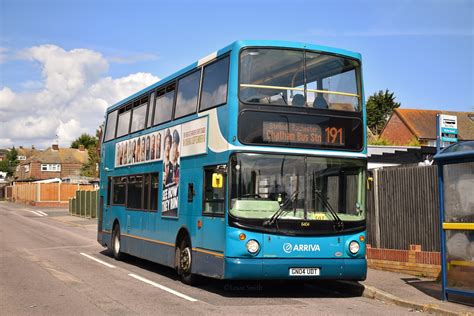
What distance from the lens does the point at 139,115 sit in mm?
15859

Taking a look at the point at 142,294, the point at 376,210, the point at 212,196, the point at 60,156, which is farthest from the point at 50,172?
the point at 212,196

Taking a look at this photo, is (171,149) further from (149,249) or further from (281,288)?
(281,288)

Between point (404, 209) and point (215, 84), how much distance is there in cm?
525

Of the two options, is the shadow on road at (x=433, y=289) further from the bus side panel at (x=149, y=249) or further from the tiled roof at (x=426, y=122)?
the tiled roof at (x=426, y=122)

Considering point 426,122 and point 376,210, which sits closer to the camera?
point 376,210

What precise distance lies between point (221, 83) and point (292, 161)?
1.95 meters

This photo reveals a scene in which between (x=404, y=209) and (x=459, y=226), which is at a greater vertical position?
(x=404, y=209)

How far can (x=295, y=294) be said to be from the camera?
1105cm

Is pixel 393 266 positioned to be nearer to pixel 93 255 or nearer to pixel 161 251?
pixel 161 251

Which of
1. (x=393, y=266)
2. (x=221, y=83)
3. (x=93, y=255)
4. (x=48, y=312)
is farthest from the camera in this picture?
(x=93, y=255)

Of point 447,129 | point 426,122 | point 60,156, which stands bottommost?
point 447,129

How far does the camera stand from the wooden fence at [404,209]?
12.5 meters

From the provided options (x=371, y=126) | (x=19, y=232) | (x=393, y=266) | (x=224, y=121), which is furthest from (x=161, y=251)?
(x=371, y=126)

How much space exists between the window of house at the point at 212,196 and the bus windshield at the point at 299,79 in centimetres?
157
